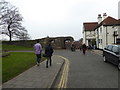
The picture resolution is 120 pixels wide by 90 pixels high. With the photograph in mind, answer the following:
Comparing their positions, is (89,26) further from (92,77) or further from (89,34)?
(92,77)

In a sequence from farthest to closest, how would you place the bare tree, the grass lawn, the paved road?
the bare tree < the grass lawn < the paved road

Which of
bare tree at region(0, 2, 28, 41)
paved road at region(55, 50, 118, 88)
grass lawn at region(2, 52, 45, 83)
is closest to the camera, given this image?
paved road at region(55, 50, 118, 88)

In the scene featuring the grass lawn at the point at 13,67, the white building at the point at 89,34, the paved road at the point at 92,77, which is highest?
the white building at the point at 89,34

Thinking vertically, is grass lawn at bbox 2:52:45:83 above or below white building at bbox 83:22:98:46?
below

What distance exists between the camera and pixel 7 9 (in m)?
53.3

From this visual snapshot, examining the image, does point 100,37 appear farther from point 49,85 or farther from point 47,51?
point 49,85

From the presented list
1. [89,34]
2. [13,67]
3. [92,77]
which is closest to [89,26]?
[89,34]

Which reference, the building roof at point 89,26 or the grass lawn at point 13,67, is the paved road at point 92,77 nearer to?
the grass lawn at point 13,67

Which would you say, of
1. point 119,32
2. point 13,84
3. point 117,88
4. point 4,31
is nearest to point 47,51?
point 13,84

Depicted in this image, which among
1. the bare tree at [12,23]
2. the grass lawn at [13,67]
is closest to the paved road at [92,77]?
the grass lawn at [13,67]

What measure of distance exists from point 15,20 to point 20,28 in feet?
9.02

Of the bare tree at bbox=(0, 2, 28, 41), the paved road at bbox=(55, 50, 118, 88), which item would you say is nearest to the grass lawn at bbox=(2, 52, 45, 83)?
the paved road at bbox=(55, 50, 118, 88)

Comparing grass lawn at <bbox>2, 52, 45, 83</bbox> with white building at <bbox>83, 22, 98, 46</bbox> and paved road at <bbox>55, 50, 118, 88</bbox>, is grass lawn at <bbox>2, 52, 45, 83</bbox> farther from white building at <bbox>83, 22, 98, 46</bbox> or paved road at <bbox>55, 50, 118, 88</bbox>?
white building at <bbox>83, 22, 98, 46</bbox>

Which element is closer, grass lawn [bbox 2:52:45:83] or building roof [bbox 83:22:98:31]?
grass lawn [bbox 2:52:45:83]
